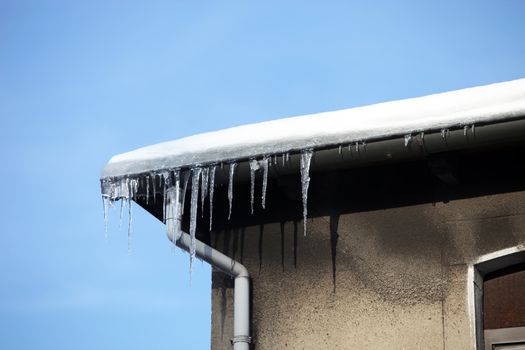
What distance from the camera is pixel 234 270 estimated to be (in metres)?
7.11

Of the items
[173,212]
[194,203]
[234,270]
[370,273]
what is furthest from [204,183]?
[370,273]

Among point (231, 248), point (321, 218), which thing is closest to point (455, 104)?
point (321, 218)

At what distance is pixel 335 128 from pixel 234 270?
118 cm

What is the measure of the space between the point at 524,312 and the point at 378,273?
2.89 feet

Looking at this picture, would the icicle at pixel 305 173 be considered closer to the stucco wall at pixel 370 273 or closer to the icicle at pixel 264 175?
the icicle at pixel 264 175

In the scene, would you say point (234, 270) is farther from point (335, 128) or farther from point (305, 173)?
point (335, 128)

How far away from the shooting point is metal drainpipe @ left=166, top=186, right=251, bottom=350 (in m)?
6.92

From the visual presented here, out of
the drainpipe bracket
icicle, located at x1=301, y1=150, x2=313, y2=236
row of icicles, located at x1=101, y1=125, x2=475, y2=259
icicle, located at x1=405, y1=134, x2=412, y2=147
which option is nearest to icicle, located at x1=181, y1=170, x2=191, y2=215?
row of icicles, located at x1=101, y1=125, x2=475, y2=259

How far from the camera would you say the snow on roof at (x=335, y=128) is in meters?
6.25

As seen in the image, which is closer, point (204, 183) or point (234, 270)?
point (204, 183)

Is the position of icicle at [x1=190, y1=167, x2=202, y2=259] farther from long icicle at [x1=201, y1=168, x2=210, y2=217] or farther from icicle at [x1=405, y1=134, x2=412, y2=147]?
icicle at [x1=405, y1=134, x2=412, y2=147]

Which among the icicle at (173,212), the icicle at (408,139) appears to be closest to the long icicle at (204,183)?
the icicle at (173,212)

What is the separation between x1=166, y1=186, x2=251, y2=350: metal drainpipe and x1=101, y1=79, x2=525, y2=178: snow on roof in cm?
30

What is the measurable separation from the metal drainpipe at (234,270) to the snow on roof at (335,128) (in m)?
0.30
